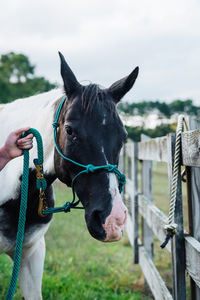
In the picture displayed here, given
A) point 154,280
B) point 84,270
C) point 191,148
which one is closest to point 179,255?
point 191,148

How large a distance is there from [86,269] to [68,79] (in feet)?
10.3

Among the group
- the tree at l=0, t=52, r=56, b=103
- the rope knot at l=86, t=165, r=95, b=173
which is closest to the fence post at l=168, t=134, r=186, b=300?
the rope knot at l=86, t=165, r=95, b=173

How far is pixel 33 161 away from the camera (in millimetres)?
2199

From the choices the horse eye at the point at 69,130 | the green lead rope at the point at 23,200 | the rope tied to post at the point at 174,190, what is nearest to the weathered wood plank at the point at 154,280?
the rope tied to post at the point at 174,190

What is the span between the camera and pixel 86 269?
4.43 metres

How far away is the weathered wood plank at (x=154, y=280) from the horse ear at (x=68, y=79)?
1843 mm

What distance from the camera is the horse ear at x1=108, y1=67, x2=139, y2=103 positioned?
2.26 meters

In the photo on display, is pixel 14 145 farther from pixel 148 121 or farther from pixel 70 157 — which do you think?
pixel 148 121

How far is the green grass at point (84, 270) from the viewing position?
3570 mm

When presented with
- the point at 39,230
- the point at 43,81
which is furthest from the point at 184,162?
the point at 43,81

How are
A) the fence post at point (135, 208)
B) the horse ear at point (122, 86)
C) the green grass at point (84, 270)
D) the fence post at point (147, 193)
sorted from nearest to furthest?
the horse ear at point (122, 86), the green grass at point (84, 270), the fence post at point (147, 193), the fence post at point (135, 208)

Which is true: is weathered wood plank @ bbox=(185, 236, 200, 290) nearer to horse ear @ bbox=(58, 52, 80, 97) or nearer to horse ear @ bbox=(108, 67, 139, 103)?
horse ear @ bbox=(108, 67, 139, 103)

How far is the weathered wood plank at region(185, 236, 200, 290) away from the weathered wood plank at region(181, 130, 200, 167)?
0.53 m

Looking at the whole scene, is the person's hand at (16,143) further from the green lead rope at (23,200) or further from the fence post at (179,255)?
the fence post at (179,255)
